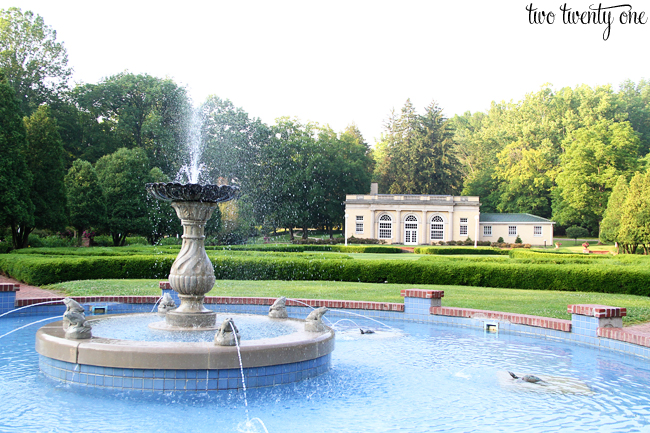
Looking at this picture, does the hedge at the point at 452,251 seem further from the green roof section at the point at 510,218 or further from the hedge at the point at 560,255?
the green roof section at the point at 510,218

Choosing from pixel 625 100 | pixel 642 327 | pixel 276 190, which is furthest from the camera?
pixel 625 100

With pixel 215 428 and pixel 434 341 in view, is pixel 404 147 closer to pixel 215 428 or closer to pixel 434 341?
pixel 434 341

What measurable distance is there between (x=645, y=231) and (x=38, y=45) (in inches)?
1803

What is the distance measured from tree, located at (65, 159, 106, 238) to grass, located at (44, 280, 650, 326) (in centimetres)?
1732

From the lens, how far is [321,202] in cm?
5247

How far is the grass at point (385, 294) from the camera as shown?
11406mm

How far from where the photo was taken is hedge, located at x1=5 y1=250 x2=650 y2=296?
15.0 metres

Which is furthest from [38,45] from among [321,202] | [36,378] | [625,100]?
[625,100]

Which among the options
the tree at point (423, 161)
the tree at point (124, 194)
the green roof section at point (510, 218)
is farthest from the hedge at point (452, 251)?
the tree at point (423, 161)

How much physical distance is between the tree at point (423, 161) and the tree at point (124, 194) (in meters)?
33.9

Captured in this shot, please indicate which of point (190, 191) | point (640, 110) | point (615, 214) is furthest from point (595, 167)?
point (190, 191)

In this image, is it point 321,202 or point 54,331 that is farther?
point 321,202

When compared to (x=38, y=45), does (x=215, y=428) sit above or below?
below

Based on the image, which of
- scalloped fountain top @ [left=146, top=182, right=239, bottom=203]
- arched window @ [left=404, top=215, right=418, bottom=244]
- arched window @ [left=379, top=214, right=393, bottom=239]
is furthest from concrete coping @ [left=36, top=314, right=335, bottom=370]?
arched window @ [left=404, top=215, right=418, bottom=244]
